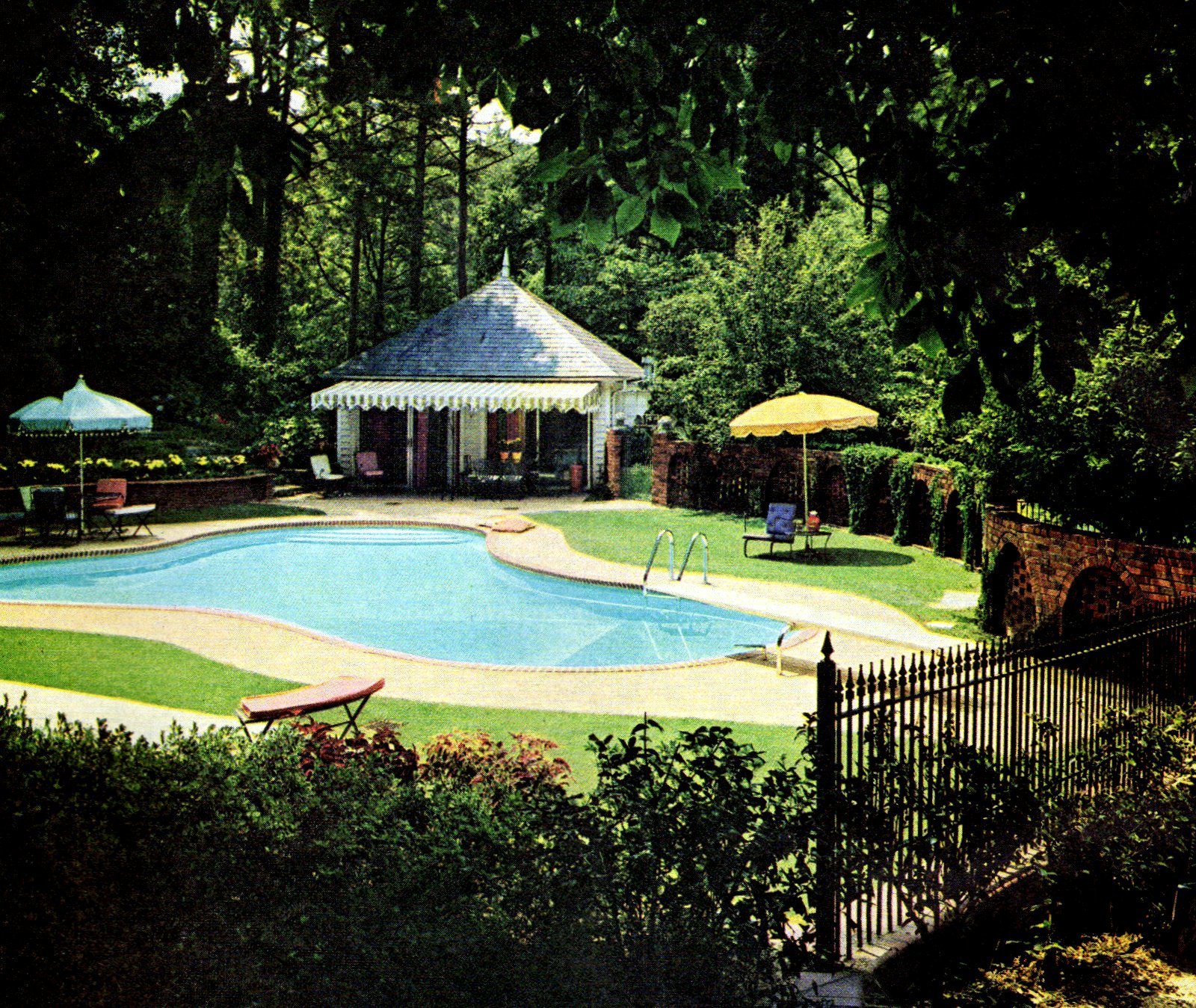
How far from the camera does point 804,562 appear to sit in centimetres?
2069

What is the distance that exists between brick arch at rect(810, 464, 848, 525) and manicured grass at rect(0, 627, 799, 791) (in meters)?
15.4

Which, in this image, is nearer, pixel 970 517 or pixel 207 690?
pixel 207 690

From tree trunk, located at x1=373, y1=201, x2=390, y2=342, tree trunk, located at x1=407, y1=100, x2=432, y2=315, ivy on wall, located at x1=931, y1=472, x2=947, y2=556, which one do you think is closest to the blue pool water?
ivy on wall, located at x1=931, y1=472, x2=947, y2=556

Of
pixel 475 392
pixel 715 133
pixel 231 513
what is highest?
pixel 475 392

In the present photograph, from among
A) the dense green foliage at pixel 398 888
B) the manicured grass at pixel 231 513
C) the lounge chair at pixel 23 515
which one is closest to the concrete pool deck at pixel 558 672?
the dense green foliage at pixel 398 888

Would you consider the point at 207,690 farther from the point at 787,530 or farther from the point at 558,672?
the point at 787,530

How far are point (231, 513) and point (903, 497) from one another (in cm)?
1618

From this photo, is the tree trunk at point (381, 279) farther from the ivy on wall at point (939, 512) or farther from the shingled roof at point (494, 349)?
the ivy on wall at point (939, 512)

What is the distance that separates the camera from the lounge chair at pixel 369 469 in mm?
33406

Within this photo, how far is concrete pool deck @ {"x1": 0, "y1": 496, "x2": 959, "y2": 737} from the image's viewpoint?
36.1ft

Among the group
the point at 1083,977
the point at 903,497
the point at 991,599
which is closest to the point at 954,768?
the point at 1083,977

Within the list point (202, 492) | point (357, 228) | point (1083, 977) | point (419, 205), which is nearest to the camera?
point (1083, 977)

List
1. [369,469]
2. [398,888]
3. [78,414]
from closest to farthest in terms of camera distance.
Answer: [398,888] < [78,414] < [369,469]

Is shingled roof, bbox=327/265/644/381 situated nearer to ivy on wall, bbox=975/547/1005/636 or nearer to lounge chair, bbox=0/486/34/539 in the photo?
lounge chair, bbox=0/486/34/539
